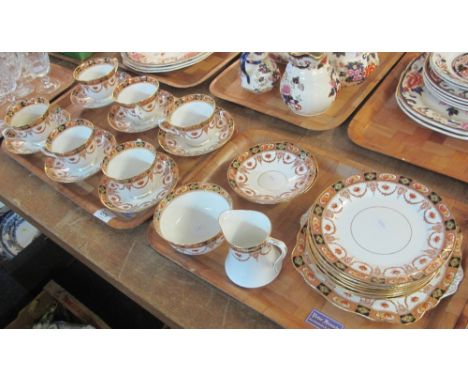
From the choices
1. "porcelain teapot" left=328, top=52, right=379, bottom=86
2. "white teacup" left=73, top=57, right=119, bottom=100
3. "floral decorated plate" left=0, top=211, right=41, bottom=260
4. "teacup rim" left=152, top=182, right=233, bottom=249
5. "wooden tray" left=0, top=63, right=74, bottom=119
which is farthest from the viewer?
"floral decorated plate" left=0, top=211, right=41, bottom=260

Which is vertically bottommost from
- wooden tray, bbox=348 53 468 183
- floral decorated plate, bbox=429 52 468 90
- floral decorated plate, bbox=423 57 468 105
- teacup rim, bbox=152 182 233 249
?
teacup rim, bbox=152 182 233 249

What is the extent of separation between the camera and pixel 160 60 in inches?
48.5

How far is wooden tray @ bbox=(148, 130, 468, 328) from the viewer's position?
2.14 ft

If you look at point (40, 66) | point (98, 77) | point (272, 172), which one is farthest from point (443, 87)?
point (40, 66)

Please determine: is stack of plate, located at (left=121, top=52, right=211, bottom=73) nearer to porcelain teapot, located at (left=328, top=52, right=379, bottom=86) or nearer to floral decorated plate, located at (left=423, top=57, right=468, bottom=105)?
porcelain teapot, located at (left=328, top=52, right=379, bottom=86)

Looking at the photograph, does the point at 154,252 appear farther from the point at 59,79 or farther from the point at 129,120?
the point at 59,79

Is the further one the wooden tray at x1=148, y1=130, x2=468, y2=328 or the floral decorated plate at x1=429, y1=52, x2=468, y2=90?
the floral decorated plate at x1=429, y1=52, x2=468, y2=90

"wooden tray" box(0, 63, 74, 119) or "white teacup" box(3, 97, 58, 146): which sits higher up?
"white teacup" box(3, 97, 58, 146)

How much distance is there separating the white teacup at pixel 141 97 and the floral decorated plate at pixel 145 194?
0.58 feet

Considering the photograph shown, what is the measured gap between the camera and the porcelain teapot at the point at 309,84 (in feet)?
2.95

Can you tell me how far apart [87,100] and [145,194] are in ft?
1.50

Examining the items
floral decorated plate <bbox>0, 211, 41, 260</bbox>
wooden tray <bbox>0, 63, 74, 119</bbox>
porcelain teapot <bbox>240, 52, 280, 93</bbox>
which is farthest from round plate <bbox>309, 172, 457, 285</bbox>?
floral decorated plate <bbox>0, 211, 41, 260</bbox>

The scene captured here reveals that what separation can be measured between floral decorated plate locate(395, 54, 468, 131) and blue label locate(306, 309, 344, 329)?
47 centimetres

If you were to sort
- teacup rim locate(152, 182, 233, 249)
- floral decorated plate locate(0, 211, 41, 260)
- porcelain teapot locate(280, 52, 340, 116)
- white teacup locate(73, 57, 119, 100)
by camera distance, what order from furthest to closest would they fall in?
1. floral decorated plate locate(0, 211, 41, 260)
2. white teacup locate(73, 57, 119, 100)
3. porcelain teapot locate(280, 52, 340, 116)
4. teacup rim locate(152, 182, 233, 249)
